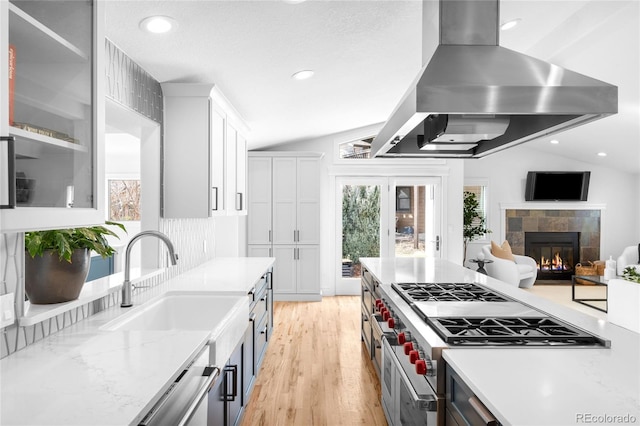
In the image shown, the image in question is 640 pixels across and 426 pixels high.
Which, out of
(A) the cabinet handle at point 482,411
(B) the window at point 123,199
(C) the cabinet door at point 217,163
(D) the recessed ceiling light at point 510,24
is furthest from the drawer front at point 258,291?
(B) the window at point 123,199

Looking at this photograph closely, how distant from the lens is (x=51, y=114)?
1261 mm

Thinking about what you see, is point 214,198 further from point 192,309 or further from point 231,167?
point 192,309

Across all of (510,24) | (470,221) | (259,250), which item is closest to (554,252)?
(470,221)

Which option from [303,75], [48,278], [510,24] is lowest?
[48,278]

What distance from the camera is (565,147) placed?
798 centimetres

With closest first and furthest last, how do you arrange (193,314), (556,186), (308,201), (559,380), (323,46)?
(559,380)
(193,314)
(323,46)
(308,201)
(556,186)

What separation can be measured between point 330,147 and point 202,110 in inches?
158

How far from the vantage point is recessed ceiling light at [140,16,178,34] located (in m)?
2.09

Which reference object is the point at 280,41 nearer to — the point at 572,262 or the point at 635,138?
the point at 635,138

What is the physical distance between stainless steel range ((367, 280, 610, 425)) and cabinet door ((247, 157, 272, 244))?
393 cm

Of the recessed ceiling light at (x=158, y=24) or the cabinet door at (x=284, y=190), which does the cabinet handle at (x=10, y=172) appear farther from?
the cabinet door at (x=284, y=190)

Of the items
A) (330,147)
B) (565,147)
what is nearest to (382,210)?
(330,147)

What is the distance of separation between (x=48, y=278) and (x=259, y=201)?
4682 millimetres

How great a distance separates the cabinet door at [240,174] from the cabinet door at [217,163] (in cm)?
61
